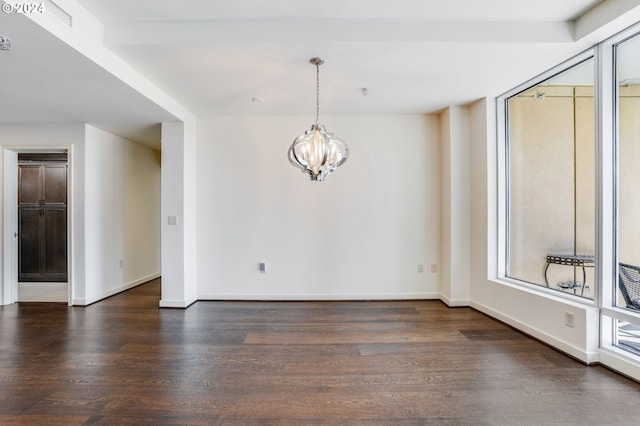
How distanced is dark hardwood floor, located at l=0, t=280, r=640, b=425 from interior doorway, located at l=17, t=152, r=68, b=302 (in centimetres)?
206

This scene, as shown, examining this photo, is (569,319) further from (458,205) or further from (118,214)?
(118,214)

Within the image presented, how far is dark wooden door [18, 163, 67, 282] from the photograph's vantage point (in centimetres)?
536

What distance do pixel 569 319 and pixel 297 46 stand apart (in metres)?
3.29

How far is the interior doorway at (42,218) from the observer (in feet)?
17.6

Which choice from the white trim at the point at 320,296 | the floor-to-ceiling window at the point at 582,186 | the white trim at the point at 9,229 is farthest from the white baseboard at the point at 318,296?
the white trim at the point at 9,229

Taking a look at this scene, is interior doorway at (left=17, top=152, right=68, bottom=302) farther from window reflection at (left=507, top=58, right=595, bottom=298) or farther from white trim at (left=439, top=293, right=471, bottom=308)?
window reflection at (left=507, top=58, right=595, bottom=298)

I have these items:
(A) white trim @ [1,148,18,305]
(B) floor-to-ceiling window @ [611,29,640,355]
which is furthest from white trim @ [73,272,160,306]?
(B) floor-to-ceiling window @ [611,29,640,355]

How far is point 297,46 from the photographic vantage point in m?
2.52

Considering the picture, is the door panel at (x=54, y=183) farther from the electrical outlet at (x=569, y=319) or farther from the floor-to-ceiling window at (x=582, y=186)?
the electrical outlet at (x=569, y=319)

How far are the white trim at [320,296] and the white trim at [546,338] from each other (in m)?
0.82

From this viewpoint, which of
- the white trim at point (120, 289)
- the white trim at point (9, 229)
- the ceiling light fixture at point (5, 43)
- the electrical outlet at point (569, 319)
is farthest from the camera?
the white trim at point (9, 229)

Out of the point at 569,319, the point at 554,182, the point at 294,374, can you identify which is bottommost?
the point at 294,374

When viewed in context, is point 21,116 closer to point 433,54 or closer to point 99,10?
point 99,10
